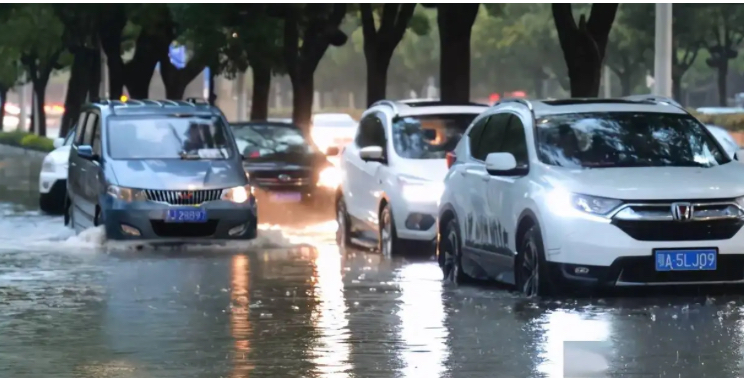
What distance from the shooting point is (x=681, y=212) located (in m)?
12.1

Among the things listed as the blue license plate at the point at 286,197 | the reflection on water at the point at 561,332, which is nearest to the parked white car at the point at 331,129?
the blue license plate at the point at 286,197

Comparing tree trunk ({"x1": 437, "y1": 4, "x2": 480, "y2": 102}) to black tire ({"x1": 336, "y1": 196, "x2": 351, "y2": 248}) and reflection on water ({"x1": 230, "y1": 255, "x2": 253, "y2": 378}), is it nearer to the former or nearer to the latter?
black tire ({"x1": 336, "y1": 196, "x2": 351, "y2": 248})

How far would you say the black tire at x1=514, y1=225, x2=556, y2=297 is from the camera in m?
12.5

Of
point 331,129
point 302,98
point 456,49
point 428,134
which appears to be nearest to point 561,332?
point 428,134

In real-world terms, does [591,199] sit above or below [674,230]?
above

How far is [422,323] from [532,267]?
157 cm

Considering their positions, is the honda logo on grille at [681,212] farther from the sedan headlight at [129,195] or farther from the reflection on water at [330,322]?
the sedan headlight at [129,195]

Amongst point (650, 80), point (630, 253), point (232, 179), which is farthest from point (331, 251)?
point (650, 80)

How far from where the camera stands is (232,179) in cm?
1903

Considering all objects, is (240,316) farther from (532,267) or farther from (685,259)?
(685,259)

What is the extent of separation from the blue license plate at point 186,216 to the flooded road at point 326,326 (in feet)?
4.99

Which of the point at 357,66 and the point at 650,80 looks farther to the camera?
the point at 357,66

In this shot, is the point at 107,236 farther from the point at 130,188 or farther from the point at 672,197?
the point at 672,197

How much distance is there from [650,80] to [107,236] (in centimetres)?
2015
